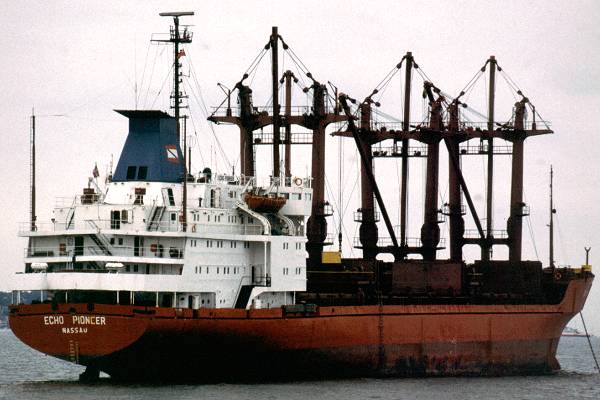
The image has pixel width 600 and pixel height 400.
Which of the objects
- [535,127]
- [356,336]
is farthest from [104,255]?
[535,127]

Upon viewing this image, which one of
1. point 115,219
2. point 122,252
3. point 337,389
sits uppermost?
point 115,219

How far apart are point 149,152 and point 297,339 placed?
8.49m

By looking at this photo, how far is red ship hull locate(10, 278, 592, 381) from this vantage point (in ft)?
147

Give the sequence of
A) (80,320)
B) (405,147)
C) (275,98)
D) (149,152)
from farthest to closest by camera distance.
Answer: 1. (405,147)
2. (275,98)
3. (149,152)
4. (80,320)

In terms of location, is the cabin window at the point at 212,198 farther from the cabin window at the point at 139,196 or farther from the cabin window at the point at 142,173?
the cabin window at the point at 139,196

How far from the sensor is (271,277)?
4969 centimetres

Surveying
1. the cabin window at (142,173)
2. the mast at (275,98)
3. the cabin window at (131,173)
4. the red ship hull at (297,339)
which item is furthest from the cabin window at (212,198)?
the mast at (275,98)

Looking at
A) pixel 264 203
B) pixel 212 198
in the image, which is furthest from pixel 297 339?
pixel 212 198

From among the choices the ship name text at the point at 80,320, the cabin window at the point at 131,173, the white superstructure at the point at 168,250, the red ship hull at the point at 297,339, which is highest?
the cabin window at the point at 131,173

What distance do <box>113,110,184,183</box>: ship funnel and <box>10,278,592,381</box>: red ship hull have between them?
5686 mm

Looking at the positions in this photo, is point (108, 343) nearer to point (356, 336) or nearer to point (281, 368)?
point (281, 368)

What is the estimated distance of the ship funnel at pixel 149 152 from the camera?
48.6 metres

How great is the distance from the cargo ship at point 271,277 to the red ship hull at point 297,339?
56mm

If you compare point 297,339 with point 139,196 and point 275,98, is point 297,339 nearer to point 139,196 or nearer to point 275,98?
point 139,196
